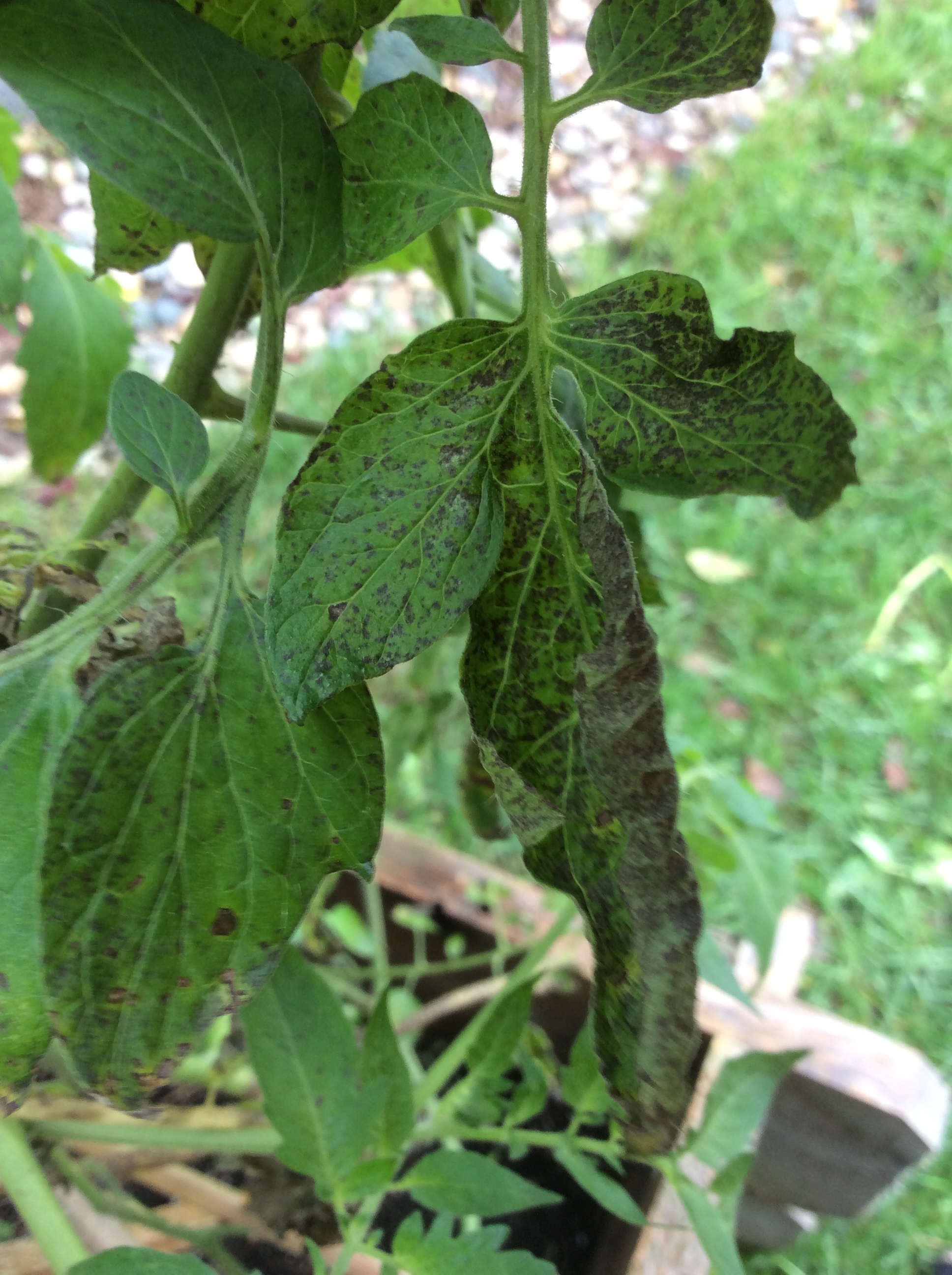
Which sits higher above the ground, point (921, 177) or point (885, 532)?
point (921, 177)

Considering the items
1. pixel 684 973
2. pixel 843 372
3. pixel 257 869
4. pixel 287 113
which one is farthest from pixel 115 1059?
pixel 843 372

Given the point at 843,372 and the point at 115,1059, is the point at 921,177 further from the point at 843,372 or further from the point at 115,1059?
the point at 115,1059

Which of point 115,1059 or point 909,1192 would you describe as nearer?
point 115,1059

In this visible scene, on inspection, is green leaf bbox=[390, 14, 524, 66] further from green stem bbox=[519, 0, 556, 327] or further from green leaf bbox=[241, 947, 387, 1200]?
green leaf bbox=[241, 947, 387, 1200]

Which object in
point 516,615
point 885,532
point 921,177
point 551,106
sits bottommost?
point 516,615

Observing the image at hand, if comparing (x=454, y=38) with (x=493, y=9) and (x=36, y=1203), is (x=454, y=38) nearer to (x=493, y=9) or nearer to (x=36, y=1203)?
(x=493, y=9)

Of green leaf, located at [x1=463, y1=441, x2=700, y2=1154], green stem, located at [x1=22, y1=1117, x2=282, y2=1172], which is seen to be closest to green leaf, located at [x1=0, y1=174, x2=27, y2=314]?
green leaf, located at [x1=463, y1=441, x2=700, y2=1154]

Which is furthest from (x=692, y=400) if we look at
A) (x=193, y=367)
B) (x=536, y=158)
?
(x=193, y=367)
